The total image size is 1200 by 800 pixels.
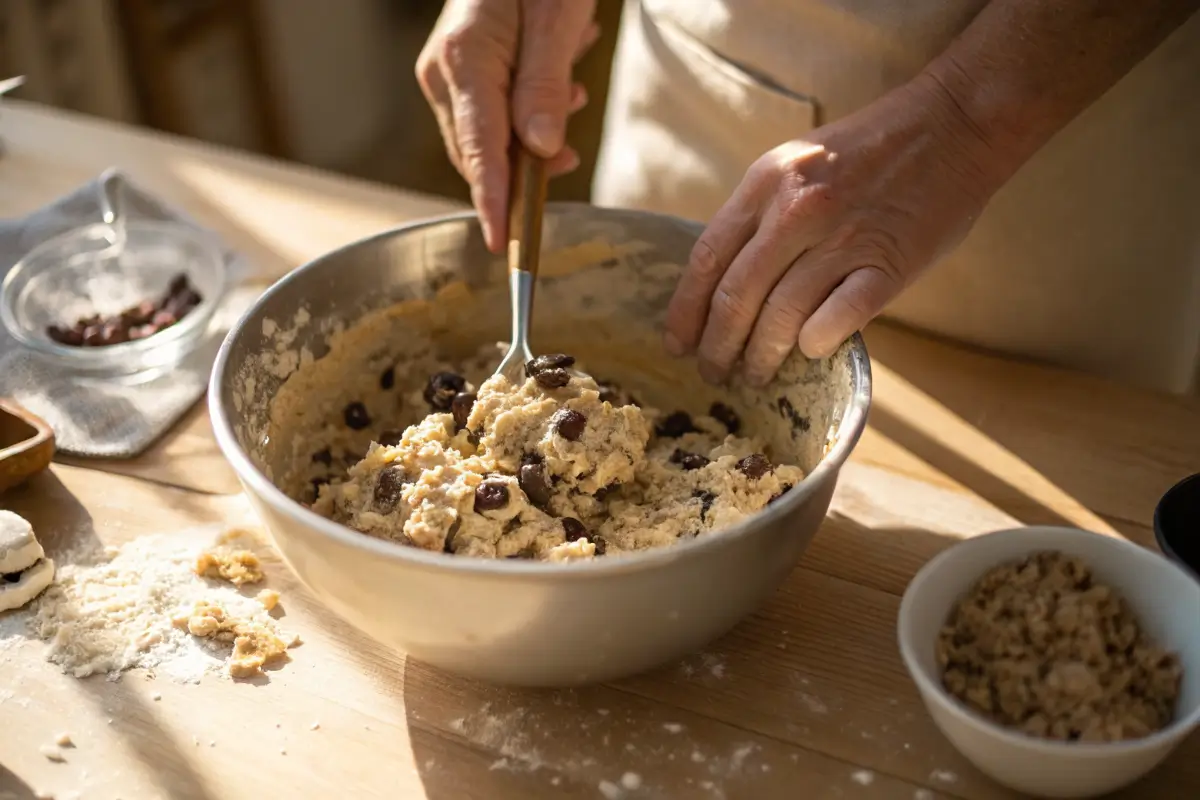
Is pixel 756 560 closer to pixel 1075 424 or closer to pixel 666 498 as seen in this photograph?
pixel 666 498

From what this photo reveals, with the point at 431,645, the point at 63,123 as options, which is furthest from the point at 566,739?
the point at 63,123

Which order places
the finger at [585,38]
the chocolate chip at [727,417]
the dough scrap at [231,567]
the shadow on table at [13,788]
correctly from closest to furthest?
the shadow on table at [13,788]
the dough scrap at [231,567]
the chocolate chip at [727,417]
the finger at [585,38]

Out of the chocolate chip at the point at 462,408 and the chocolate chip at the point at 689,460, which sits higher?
the chocolate chip at the point at 462,408

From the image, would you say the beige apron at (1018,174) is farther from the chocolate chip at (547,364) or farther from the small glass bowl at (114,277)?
the small glass bowl at (114,277)

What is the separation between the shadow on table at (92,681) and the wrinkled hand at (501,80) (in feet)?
1.72

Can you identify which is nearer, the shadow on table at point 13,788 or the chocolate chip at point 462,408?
the shadow on table at point 13,788

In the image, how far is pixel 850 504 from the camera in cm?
126

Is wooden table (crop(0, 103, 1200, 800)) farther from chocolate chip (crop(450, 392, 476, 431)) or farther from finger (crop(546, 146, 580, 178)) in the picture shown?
finger (crop(546, 146, 580, 178))

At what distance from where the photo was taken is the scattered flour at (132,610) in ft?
3.54

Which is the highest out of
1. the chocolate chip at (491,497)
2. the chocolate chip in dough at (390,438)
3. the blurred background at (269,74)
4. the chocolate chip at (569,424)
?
the chocolate chip at (569,424)

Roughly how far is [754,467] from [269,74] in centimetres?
265

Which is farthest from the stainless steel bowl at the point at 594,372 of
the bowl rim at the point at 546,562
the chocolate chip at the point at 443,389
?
the chocolate chip at the point at 443,389

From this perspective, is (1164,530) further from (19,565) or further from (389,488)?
(19,565)

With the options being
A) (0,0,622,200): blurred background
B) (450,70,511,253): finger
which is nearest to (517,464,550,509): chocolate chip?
(450,70,511,253): finger
